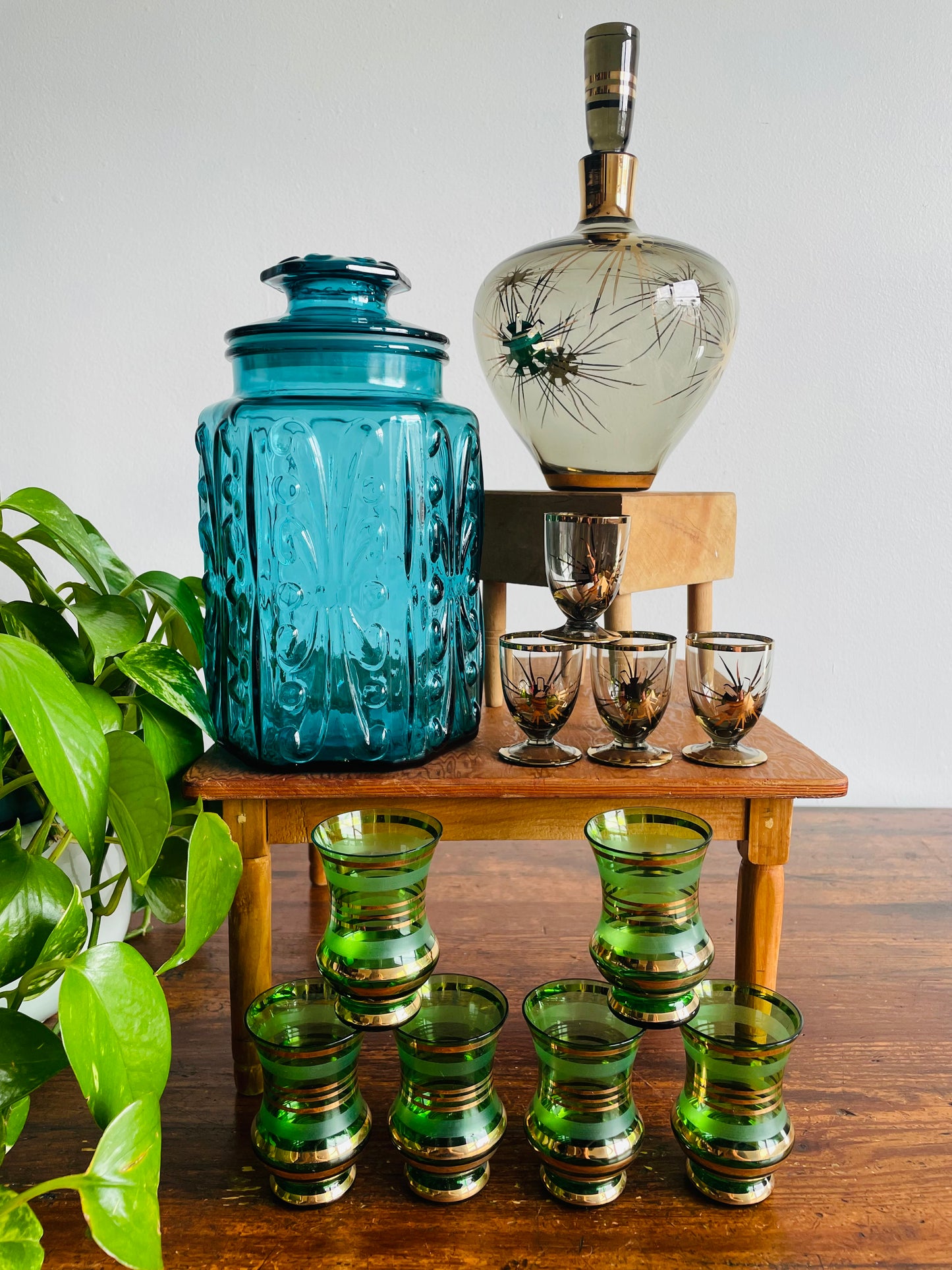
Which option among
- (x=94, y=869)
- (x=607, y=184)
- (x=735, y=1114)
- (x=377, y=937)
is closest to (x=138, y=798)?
(x=94, y=869)

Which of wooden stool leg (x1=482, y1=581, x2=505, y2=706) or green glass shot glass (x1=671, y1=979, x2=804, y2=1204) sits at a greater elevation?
wooden stool leg (x1=482, y1=581, x2=505, y2=706)

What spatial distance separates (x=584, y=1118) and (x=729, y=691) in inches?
11.3

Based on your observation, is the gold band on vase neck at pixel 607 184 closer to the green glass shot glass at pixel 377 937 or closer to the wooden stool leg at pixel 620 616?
the wooden stool leg at pixel 620 616

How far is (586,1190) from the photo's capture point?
0.54 m

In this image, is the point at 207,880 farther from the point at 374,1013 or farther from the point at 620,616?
the point at 620,616

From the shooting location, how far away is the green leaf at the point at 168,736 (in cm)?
63

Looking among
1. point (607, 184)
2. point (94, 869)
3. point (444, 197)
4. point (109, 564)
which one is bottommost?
point (94, 869)

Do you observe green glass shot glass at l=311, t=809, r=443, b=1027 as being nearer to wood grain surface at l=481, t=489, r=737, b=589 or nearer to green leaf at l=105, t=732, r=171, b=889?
green leaf at l=105, t=732, r=171, b=889

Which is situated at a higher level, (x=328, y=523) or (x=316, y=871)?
(x=328, y=523)

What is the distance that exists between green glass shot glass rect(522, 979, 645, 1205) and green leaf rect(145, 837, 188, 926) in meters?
0.29

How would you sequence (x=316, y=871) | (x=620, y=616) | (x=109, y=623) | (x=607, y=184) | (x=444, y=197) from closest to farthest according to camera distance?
1. (x=109, y=623)
2. (x=607, y=184)
3. (x=620, y=616)
4. (x=316, y=871)
5. (x=444, y=197)

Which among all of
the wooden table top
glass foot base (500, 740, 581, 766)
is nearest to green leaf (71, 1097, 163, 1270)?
the wooden table top

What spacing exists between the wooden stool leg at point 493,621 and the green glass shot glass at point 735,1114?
0.38 m

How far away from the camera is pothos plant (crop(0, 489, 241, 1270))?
1.42ft
